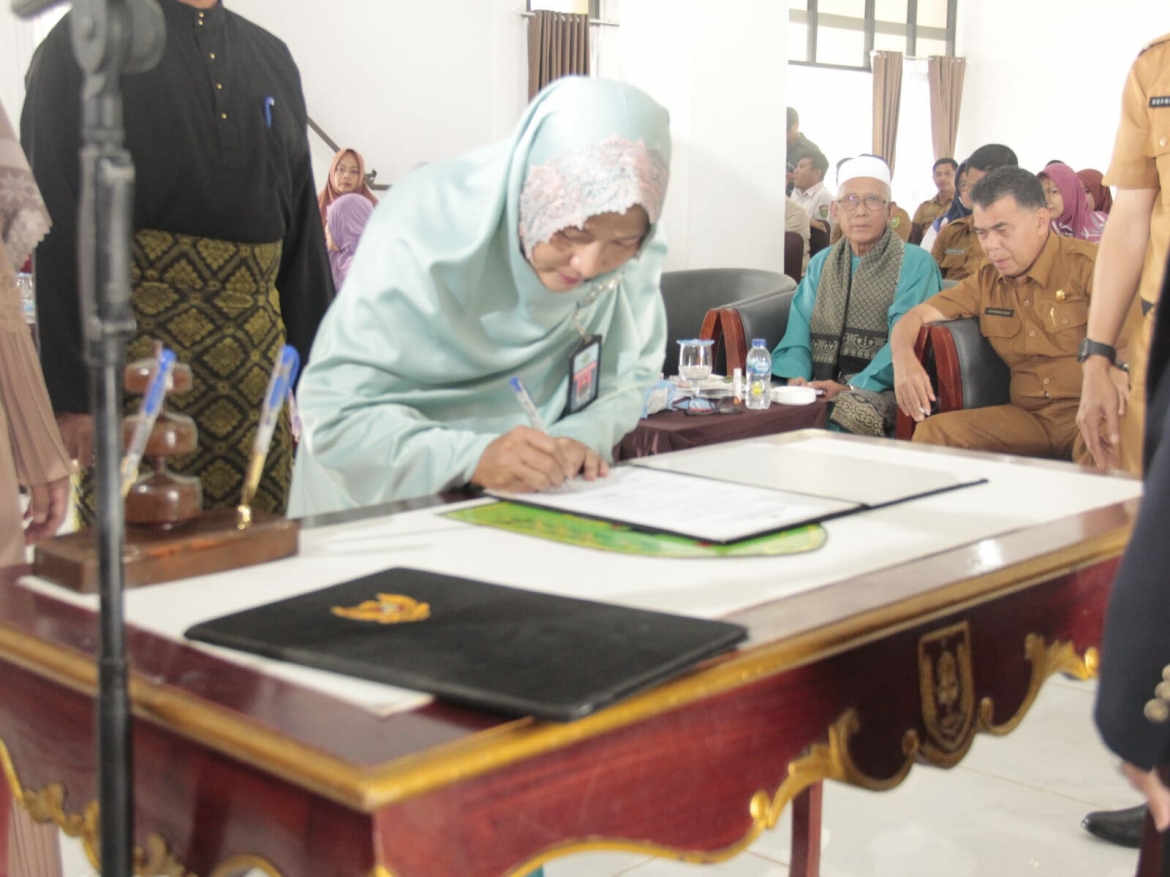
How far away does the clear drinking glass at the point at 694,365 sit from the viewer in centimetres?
374

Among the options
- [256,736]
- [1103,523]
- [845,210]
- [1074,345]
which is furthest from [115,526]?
[845,210]

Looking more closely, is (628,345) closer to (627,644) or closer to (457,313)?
(457,313)

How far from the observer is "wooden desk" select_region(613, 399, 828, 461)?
10.5ft

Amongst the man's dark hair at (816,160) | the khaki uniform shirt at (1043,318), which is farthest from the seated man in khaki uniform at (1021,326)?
the man's dark hair at (816,160)

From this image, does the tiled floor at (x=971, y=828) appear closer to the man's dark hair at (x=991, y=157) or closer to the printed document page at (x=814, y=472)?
the printed document page at (x=814, y=472)

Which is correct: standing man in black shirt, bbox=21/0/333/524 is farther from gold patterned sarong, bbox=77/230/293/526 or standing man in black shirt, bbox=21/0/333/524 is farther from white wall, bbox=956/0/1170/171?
white wall, bbox=956/0/1170/171

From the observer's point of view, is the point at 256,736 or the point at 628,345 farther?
the point at 628,345

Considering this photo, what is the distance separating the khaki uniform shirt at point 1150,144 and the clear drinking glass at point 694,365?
139 cm

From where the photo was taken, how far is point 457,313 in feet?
5.48

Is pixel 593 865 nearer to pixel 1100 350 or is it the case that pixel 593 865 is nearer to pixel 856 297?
pixel 1100 350

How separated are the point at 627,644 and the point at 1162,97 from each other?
208 cm

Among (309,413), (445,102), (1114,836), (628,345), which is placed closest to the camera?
(309,413)

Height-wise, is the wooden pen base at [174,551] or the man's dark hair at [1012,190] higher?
the man's dark hair at [1012,190]

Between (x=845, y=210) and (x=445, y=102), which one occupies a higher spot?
(x=445, y=102)
